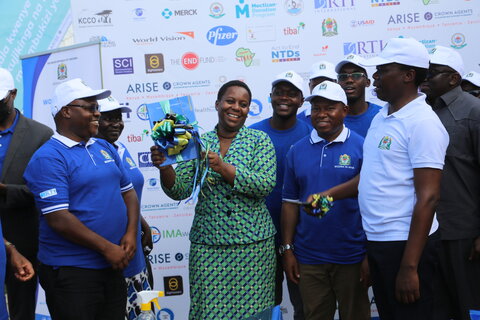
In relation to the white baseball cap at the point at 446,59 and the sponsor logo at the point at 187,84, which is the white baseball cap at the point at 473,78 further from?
the sponsor logo at the point at 187,84

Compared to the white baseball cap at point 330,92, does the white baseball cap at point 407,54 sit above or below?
above

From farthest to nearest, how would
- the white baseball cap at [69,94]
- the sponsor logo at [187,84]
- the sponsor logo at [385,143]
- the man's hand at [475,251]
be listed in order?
the sponsor logo at [187,84]
the man's hand at [475,251]
the white baseball cap at [69,94]
the sponsor logo at [385,143]

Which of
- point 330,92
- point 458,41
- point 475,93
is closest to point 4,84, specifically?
point 330,92

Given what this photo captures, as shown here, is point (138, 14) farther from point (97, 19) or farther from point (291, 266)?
point (291, 266)

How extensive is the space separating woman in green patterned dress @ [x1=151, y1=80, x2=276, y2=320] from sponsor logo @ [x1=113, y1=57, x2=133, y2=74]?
1945 millimetres

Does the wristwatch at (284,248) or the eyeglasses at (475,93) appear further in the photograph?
the eyeglasses at (475,93)

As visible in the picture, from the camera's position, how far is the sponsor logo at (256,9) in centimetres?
516

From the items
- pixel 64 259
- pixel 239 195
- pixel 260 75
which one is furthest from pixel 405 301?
pixel 260 75

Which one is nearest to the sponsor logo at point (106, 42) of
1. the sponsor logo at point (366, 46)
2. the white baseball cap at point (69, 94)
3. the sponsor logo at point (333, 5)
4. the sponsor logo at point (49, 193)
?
the sponsor logo at point (333, 5)

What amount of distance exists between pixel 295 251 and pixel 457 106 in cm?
137

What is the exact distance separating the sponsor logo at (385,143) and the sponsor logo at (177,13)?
2.90m

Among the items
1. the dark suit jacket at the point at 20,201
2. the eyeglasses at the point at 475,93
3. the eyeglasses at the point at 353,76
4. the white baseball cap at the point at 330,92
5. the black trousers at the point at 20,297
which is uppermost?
the eyeglasses at the point at 353,76

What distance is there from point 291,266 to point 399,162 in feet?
4.22

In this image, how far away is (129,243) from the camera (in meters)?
3.31
